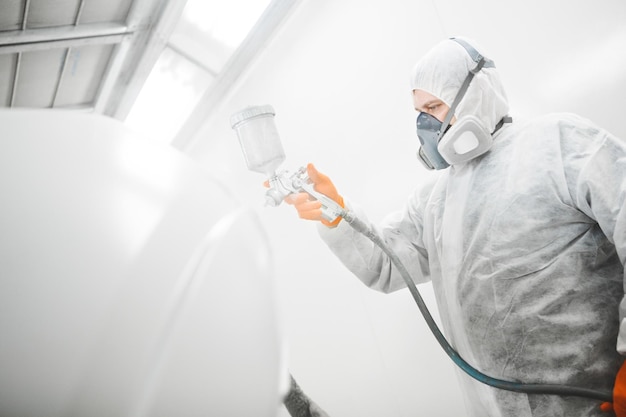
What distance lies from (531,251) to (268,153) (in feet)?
2.69

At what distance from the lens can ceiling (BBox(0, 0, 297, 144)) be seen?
4.90 ft

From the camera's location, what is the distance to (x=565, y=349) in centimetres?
91

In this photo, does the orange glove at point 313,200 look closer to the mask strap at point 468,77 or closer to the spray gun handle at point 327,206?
the spray gun handle at point 327,206

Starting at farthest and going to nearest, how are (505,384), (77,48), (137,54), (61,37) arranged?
(137,54), (77,48), (61,37), (505,384)

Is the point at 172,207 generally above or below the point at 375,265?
above

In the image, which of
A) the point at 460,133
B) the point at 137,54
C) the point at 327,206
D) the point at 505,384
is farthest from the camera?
the point at 137,54

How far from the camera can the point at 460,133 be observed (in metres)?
1.07

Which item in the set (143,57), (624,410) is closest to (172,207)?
(624,410)

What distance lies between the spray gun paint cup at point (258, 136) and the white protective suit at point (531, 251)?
520 millimetres

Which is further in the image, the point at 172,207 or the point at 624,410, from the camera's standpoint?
the point at 624,410

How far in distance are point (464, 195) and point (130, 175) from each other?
996 millimetres

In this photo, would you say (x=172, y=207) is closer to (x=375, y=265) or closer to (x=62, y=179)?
(x=62, y=179)

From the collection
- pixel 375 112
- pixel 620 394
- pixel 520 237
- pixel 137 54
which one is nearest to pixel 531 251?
pixel 520 237

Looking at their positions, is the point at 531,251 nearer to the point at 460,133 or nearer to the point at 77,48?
the point at 460,133
